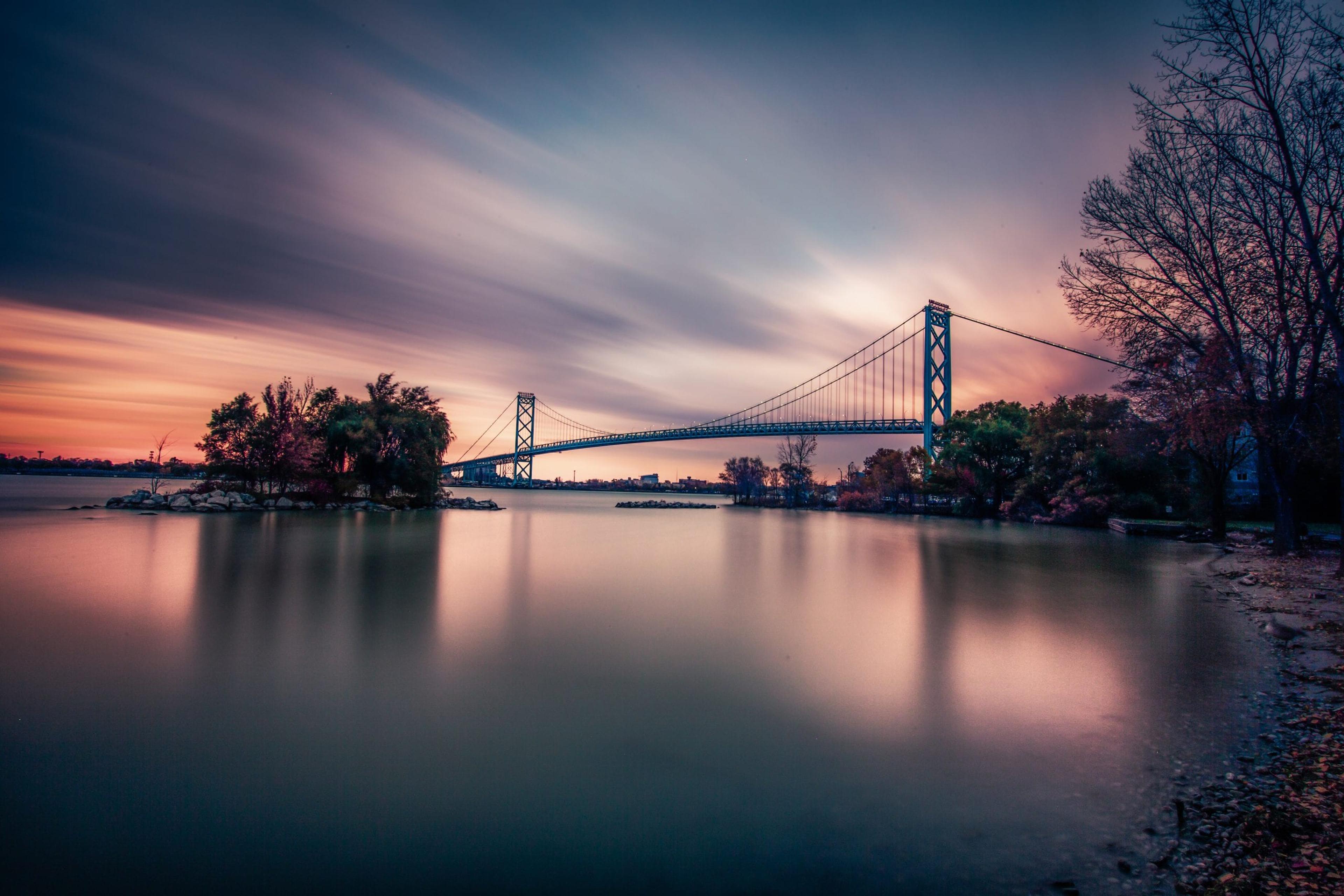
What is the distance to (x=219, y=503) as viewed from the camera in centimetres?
2620

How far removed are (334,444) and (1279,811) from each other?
37784mm

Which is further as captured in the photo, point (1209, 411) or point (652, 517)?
point (652, 517)

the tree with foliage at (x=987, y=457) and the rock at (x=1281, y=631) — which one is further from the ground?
the tree with foliage at (x=987, y=457)

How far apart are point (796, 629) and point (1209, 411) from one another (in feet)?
35.7

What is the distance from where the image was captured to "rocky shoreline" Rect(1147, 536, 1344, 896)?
2.33 m

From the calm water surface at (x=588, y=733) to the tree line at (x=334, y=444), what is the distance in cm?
2290

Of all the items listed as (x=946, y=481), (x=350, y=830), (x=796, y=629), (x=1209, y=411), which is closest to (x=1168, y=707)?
(x=796, y=629)

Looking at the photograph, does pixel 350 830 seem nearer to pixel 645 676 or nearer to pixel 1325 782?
pixel 645 676

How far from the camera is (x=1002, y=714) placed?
4336mm

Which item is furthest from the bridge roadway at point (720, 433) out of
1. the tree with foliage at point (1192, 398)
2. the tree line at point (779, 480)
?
the tree with foliage at point (1192, 398)

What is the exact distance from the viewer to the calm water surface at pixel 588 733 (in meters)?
2.53

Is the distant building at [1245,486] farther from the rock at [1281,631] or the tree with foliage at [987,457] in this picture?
the rock at [1281,631]

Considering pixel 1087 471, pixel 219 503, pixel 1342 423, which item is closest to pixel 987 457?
pixel 1087 471

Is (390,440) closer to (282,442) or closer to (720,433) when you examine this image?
(282,442)
